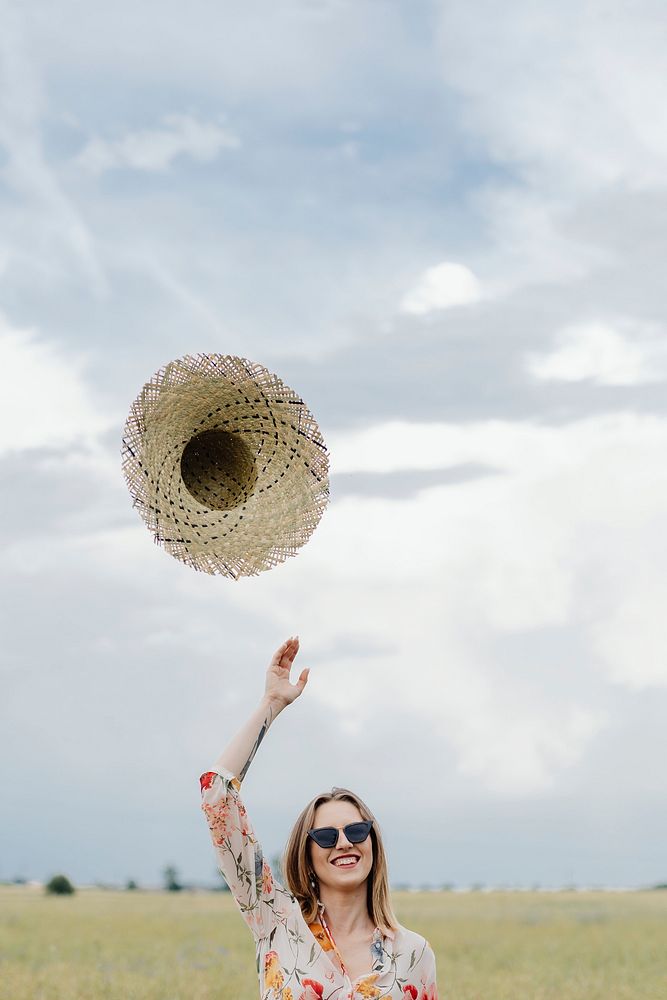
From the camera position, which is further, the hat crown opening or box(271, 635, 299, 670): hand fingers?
the hat crown opening

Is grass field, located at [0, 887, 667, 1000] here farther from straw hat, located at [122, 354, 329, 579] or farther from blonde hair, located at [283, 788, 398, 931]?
blonde hair, located at [283, 788, 398, 931]

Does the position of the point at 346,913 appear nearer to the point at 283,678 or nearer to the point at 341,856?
the point at 341,856

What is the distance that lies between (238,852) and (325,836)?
26 cm

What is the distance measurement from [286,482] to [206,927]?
485 inches

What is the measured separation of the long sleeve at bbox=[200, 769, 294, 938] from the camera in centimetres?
353

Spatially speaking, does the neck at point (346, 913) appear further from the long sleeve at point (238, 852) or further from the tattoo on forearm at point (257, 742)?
the tattoo on forearm at point (257, 742)

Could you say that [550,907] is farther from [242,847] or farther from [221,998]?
[242,847]

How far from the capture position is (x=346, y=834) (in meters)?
3.55

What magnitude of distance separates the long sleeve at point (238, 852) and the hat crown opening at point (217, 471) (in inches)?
59.5

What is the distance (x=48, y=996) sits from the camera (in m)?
10.2

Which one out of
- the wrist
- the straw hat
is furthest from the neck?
the straw hat

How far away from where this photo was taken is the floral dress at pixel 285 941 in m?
3.47

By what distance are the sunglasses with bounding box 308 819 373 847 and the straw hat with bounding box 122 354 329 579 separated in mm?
1214

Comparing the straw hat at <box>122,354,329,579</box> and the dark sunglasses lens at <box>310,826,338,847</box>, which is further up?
the straw hat at <box>122,354,329,579</box>
